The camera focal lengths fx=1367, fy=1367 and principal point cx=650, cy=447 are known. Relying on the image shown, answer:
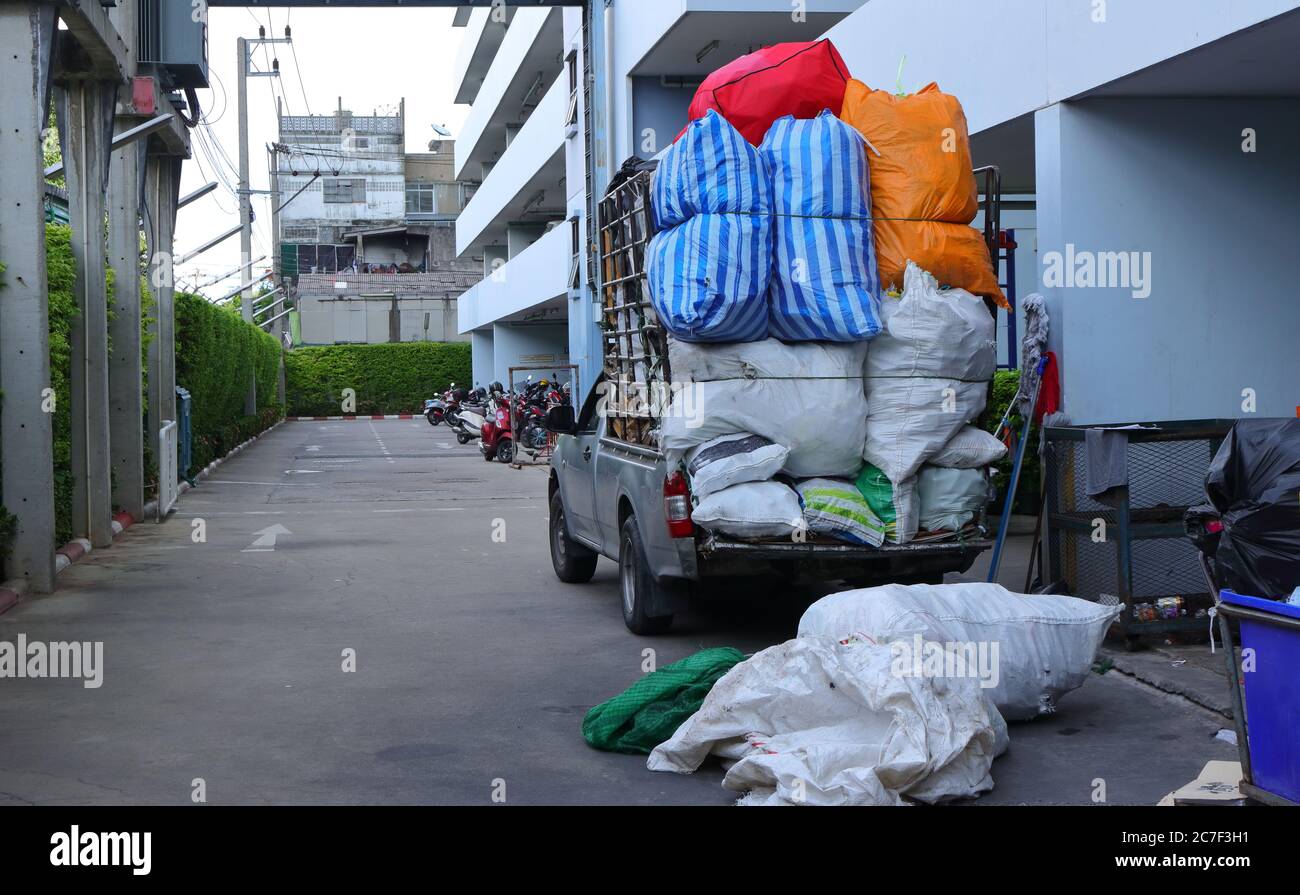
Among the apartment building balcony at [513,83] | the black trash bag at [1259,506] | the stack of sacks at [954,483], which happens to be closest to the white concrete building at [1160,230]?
the stack of sacks at [954,483]

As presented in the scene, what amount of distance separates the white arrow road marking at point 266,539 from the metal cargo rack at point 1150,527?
28.2ft

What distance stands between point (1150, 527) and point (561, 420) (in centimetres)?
457

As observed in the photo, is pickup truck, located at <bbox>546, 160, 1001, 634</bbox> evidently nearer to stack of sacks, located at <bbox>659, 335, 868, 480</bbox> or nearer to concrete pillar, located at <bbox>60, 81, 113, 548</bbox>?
stack of sacks, located at <bbox>659, 335, 868, 480</bbox>

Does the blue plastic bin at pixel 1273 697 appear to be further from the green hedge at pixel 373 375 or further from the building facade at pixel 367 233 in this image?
the green hedge at pixel 373 375

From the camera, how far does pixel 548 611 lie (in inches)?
408

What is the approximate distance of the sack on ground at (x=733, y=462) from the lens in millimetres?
7984

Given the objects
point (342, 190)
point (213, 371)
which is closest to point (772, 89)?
point (213, 371)

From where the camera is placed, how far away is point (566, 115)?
2645 centimetres

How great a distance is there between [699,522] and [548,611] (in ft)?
8.77

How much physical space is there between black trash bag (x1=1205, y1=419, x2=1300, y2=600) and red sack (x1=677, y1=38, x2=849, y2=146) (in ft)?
12.5

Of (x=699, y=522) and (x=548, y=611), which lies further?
(x=548, y=611)
